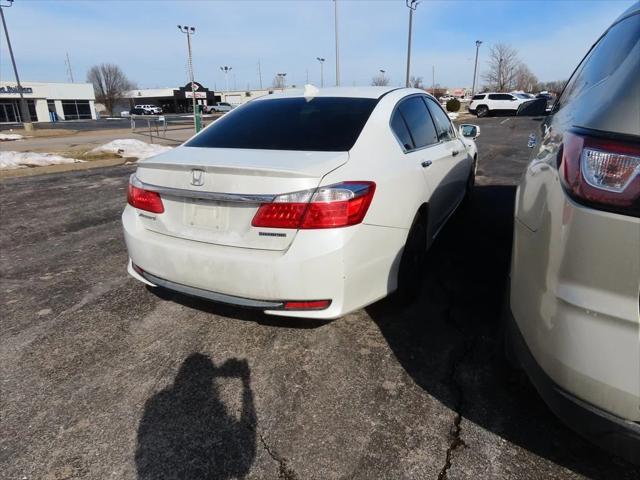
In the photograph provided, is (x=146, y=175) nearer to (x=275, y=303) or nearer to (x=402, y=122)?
(x=275, y=303)

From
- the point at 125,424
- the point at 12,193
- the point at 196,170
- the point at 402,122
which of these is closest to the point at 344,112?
the point at 402,122

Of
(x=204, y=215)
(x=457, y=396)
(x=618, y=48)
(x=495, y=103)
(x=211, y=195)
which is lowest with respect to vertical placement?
(x=457, y=396)

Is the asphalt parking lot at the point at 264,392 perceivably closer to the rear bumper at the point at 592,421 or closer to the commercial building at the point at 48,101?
the rear bumper at the point at 592,421

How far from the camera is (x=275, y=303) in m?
2.32

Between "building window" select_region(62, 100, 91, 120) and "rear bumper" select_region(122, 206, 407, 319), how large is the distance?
70.6 meters

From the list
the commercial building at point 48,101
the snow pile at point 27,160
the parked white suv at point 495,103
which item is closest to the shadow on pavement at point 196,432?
the snow pile at point 27,160

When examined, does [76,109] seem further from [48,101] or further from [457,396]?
[457,396]

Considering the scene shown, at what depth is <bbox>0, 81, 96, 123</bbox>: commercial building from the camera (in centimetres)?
5450

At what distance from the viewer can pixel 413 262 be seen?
3.03 m

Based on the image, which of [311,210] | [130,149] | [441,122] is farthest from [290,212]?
[130,149]

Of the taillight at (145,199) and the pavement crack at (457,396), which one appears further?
the taillight at (145,199)

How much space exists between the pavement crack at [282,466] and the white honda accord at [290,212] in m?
0.69

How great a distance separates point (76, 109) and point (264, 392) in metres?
72.9

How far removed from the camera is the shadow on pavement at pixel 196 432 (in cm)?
184
